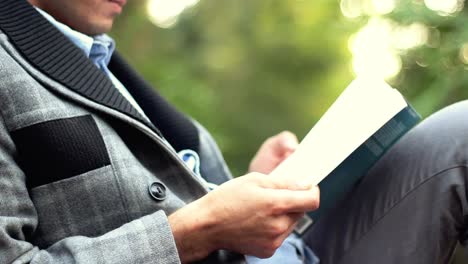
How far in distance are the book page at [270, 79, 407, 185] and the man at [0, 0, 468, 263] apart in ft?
0.17

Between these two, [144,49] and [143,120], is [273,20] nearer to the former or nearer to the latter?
[144,49]

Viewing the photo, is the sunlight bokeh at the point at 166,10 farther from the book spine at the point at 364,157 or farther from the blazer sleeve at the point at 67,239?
the blazer sleeve at the point at 67,239

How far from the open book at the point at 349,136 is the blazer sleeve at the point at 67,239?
20 centimetres

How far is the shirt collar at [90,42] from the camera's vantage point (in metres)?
1.19

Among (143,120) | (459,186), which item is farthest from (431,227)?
(143,120)

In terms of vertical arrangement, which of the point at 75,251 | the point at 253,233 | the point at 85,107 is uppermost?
the point at 85,107

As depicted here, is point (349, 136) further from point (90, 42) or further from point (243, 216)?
point (90, 42)

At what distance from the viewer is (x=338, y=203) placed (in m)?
1.28

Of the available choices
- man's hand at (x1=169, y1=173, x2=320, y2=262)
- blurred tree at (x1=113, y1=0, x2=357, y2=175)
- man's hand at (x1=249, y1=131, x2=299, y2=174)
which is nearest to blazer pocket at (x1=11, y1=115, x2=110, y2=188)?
man's hand at (x1=169, y1=173, x2=320, y2=262)

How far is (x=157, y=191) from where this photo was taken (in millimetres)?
1043

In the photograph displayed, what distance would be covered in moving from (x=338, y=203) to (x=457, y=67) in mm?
1065

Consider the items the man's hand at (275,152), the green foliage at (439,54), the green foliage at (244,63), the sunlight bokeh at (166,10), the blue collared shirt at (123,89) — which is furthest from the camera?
the sunlight bokeh at (166,10)

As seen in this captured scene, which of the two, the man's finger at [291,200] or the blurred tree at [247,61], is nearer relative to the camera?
the man's finger at [291,200]

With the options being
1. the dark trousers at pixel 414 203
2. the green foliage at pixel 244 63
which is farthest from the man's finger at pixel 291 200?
the green foliage at pixel 244 63
